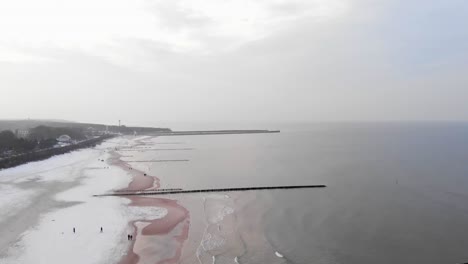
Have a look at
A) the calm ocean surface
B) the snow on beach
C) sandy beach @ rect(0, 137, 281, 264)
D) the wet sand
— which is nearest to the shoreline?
the snow on beach

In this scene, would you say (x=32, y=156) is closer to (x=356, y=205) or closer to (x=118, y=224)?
(x=118, y=224)

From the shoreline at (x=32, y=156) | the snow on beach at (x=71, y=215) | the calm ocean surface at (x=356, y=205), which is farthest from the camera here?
the shoreline at (x=32, y=156)

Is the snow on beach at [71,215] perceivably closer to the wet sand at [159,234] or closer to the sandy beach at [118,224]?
the sandy beach at [118,224]

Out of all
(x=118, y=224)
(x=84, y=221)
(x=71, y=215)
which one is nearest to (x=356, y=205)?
(x=118, y=224)

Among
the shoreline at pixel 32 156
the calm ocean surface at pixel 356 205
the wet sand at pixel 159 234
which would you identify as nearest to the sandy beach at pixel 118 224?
the wet sand at pixel 159 234

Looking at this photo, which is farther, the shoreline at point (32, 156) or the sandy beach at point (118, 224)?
the shoreline at point (32, 156)

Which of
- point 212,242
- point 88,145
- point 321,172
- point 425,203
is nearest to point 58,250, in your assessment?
point 212,242
